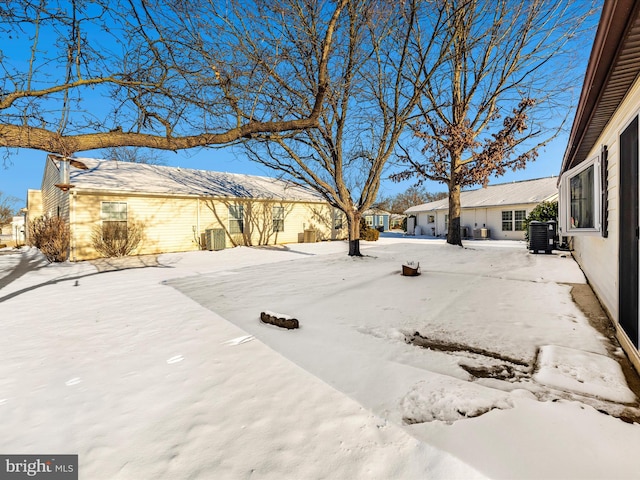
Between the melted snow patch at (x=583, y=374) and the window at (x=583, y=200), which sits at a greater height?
the window at (x=583, y=200)

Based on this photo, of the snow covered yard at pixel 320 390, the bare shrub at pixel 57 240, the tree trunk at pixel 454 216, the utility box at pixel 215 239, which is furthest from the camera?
the tree trunk at pixel 454 216

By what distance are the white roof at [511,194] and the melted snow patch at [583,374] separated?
17921 millimetres

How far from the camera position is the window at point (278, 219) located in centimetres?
1719

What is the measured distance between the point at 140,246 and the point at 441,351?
13149 millimetres

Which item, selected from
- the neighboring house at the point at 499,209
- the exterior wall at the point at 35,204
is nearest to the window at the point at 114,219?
the exterior wall at the point at 35,204

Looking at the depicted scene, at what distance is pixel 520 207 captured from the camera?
1992 cm

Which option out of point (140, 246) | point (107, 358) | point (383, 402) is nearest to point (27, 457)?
point (107, 358)

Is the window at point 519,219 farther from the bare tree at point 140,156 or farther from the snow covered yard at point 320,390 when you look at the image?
the bare tree at point 140,156

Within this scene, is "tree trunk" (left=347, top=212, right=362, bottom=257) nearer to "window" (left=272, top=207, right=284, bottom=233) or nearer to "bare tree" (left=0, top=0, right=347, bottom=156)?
"bare tree" (left=0, top=0, right=347, bottom=156)

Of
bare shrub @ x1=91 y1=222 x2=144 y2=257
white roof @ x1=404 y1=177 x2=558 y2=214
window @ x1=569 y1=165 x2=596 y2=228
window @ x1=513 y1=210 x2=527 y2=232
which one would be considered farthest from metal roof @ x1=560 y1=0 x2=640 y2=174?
window @ x1=513 y1=210 x2=527 y2=232

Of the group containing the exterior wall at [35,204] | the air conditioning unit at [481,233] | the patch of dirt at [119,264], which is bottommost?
the patch of dirt at [119,264]

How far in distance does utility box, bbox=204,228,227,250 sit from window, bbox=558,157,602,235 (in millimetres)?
12724

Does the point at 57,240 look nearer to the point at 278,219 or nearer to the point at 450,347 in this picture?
the point at 278,219

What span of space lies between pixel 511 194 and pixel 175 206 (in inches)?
905
